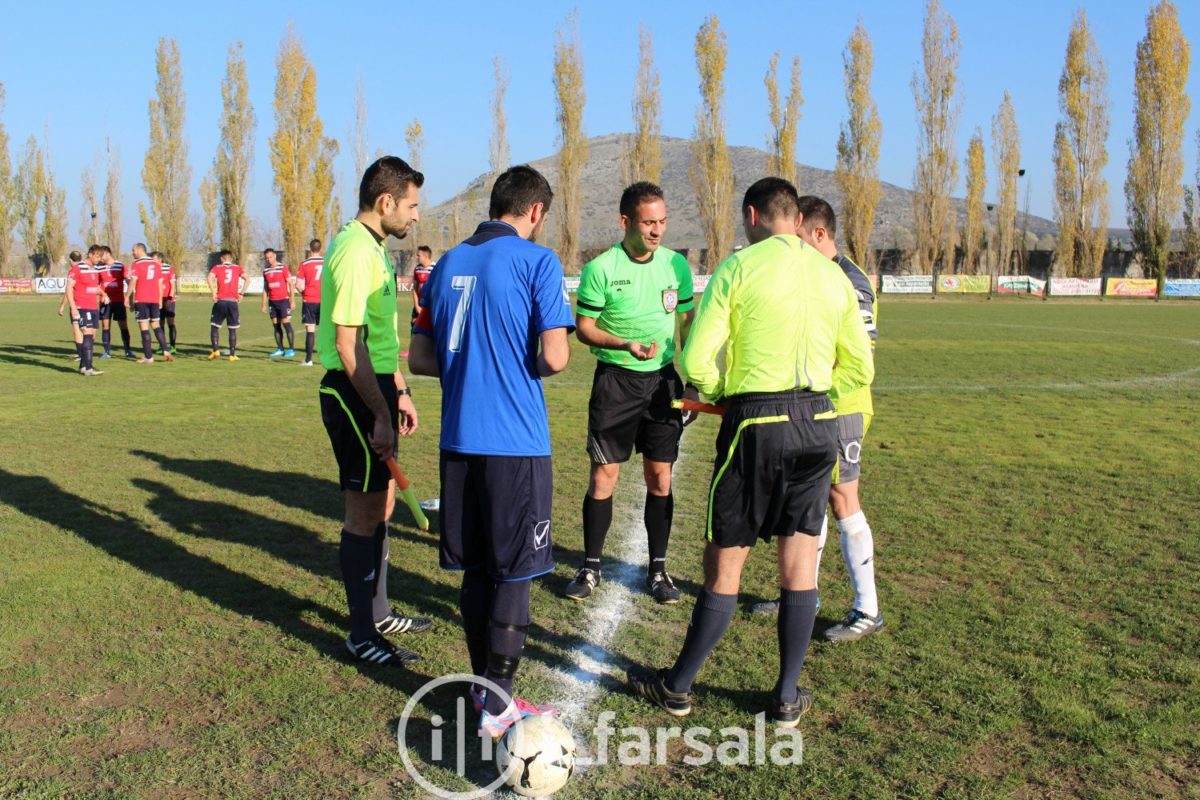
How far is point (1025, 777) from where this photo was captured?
330 cm

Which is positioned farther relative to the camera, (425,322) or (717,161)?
(717,161)

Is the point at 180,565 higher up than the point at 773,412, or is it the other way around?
the point at 773,412

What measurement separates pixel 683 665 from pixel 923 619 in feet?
5.46

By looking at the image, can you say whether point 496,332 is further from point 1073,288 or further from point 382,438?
point 1073,288

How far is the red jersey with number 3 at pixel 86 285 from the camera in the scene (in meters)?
15.3

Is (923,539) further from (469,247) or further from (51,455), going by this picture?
(51,455)

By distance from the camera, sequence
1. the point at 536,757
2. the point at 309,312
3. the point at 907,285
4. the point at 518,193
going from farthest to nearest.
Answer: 1. the point at 907,285
2. the point at 309,312
3. the point at 518,193
4. the point at 536,757

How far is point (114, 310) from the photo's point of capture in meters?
17.9

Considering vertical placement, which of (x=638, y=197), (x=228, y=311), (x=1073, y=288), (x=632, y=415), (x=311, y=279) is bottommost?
(x=632, y=415)

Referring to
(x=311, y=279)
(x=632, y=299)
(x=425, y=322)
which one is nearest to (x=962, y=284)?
(x=311, y=279)

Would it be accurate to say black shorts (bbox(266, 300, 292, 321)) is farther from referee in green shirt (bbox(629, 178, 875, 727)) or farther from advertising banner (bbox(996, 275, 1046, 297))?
advertising banner (bbox(996, 275, 1046, 297))

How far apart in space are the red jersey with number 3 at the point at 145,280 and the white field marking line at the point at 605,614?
12.7m

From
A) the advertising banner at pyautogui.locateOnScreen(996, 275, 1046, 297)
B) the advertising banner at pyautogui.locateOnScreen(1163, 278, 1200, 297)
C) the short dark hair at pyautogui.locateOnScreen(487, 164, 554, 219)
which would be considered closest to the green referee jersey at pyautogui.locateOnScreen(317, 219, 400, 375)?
the short dark hair at pyautogui.locateOnScreen(487, 164, 554, 219)

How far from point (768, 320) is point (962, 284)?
157 feet
